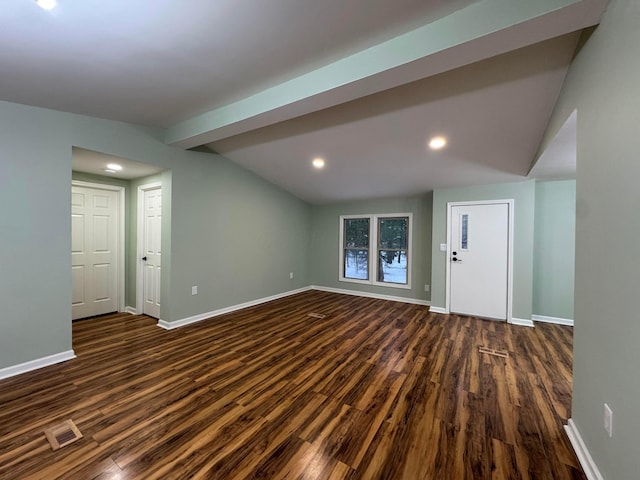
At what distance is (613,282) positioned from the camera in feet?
3.99

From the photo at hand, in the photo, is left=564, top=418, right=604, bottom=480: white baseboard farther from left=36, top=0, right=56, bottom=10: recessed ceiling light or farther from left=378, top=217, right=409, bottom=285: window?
left=36, top=0, right=56, bottom=10: recessed ceiling light

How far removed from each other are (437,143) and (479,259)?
2117mm

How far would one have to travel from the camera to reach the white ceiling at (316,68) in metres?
1.47

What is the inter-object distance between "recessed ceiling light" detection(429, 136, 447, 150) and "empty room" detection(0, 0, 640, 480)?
46 millimetres

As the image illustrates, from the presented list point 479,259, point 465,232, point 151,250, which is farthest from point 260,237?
point 479,259

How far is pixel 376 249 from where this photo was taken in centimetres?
564

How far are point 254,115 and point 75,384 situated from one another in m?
2.84

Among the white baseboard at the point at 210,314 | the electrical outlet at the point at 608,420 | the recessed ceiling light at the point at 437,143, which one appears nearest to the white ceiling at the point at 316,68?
the recessed ceiling light at the point at 437,143

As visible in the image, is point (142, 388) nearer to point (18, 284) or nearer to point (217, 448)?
point (217, 448)

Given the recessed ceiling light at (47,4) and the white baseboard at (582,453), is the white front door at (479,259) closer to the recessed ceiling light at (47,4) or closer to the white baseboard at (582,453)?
the white baseboard at (582,453)

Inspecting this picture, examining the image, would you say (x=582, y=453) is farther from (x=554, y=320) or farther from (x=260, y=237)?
(x=260, y=237)

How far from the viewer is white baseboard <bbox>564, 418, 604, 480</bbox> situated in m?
1.36

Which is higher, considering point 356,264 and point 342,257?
point 342,257

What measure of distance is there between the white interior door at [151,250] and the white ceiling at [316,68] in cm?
81
